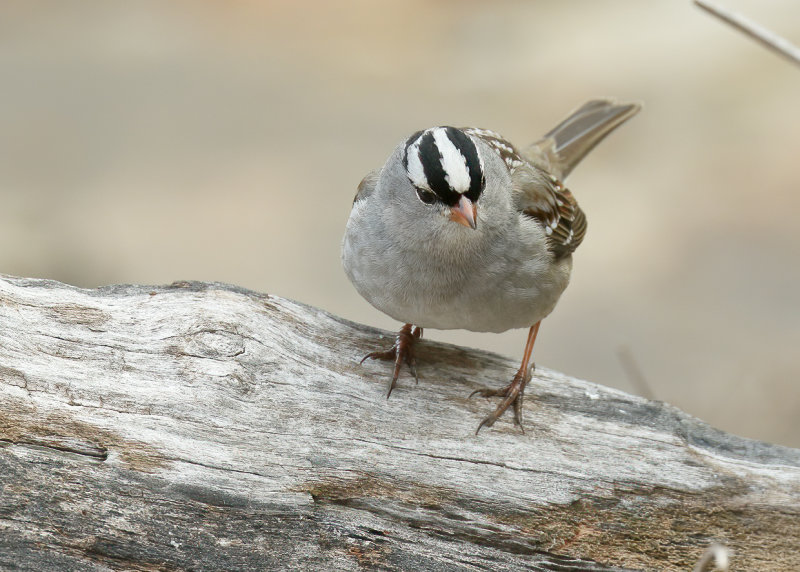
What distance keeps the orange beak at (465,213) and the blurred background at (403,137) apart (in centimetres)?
377

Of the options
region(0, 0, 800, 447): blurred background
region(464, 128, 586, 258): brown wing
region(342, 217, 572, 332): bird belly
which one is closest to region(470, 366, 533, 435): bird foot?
region(342, 217, 572, 332): bird belly

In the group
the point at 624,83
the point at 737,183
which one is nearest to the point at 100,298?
the point at 737,183

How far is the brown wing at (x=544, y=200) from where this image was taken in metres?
4.19

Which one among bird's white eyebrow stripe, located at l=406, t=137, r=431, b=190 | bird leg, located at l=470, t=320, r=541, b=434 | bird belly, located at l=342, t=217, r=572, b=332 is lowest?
bird leg, located at l=470, t=320, r=541, b=434

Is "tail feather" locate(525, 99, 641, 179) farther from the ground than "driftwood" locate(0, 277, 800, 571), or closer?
farther from the ground

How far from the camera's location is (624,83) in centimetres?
1037

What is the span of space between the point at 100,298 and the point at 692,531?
2.60 metres

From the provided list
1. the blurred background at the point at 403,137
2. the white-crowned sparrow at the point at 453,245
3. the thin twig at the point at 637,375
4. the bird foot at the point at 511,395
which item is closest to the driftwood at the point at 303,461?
the bird foot at the point at 511,395

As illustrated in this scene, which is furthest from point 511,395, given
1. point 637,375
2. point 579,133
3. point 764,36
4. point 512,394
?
point 579,133

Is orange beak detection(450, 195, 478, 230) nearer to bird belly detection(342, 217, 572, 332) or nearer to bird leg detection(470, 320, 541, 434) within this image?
bird belly detection(342, 217, 572, 332)

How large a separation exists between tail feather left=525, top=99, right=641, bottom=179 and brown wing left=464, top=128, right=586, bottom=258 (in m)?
0.79

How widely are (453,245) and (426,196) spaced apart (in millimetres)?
240

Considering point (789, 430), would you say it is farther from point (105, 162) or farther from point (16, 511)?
point (105, 162)

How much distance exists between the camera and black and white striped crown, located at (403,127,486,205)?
3463mm
